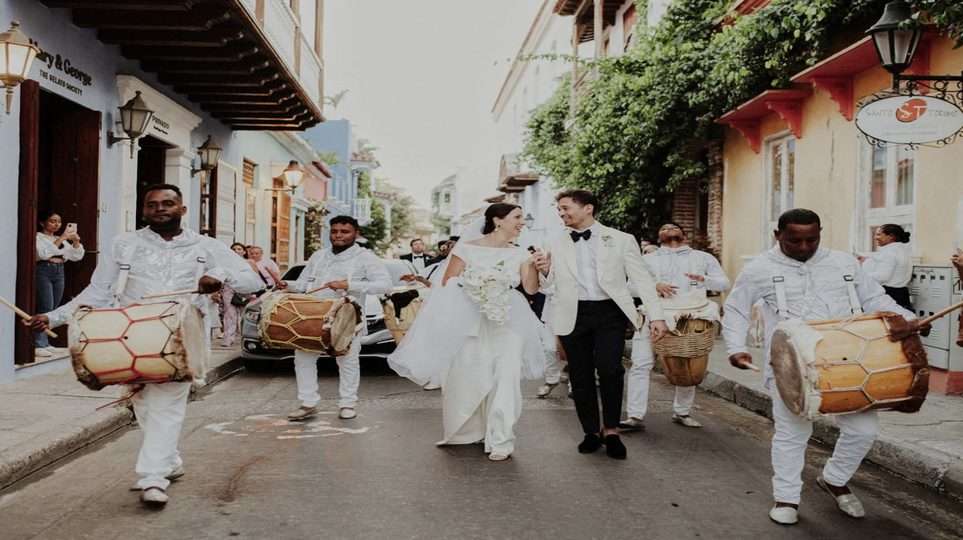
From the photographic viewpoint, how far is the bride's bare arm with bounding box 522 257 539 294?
679 centimetres

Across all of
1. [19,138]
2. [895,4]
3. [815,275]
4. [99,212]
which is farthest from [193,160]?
[815,275]

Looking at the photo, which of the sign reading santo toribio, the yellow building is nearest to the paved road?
the sign reading santo toribio

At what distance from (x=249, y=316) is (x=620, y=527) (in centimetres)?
779

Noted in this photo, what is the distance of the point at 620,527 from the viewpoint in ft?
15.6

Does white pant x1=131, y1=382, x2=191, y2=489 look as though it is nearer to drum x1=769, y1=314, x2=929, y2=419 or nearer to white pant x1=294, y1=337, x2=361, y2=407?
white pant x1=294, y1=337, x2=361, y2=407

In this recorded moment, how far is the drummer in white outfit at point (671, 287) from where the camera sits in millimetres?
7820

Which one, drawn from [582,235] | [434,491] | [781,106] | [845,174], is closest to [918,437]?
[582,235]

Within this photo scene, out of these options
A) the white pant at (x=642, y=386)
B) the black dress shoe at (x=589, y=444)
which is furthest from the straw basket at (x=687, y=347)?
the black dress shoe at (x=589, y=444)

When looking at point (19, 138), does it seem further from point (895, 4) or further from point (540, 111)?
point (540, 111)

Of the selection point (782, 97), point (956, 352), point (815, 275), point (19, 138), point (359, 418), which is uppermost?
point (782, 97)

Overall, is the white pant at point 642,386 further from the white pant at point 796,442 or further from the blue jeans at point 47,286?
the blue jeans at point 47,286

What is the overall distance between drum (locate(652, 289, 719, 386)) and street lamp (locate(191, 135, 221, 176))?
33.4ft

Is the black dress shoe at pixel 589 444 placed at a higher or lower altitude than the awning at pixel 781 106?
lower

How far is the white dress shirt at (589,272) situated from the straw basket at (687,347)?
1077 millimetres
